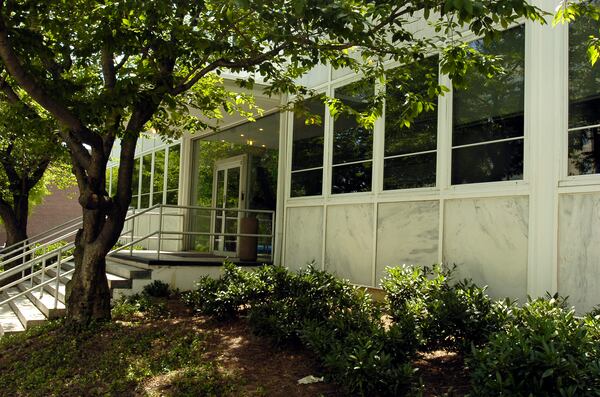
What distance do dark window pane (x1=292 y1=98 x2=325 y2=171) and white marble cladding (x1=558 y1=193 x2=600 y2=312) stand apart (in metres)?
4.69

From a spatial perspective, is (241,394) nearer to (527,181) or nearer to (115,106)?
(115,106)

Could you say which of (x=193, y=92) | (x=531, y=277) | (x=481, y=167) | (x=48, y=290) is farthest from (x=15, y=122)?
(x=531, y=277)

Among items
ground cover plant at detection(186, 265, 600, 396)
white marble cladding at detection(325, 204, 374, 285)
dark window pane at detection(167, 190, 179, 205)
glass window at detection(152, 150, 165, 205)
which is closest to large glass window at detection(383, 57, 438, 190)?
white marble cladding at detection(325, 204, 374, 285)

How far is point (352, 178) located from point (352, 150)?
0.49 metres

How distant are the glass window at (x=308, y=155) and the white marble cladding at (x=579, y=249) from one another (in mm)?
4553

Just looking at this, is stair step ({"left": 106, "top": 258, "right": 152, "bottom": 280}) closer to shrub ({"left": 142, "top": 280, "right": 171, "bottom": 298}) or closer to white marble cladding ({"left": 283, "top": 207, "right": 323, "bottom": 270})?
shrub ({"left": 142, "top": 280, "right": 171, "bottom": 298})

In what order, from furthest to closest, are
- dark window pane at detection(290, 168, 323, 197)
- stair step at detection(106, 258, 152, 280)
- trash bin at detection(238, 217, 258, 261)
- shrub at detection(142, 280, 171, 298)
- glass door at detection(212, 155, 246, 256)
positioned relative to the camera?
glass door at detection(212, 155, 246, 256)
trash bin at detection(238, 217, 258, 261)
dark window pane at detection(290, 168, 323, 197)
stair step at detection(106, 258, 152, 280)
shrub at detection(142, 280, 171, 298)

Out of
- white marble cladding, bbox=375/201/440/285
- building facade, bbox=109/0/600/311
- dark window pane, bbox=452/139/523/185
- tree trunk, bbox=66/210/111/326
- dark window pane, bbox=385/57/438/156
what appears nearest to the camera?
building facade, bbox=109/0/600/311

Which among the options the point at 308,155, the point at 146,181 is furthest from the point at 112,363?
the point at 146,181

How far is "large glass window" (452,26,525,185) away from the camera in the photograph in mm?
6473

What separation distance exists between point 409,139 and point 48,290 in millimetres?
7013

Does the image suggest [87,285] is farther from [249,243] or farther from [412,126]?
[412,126]

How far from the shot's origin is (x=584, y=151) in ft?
18.9

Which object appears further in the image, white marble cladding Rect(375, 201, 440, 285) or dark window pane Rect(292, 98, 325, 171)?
dark window pane Rect(292, 98, 325, 171)
